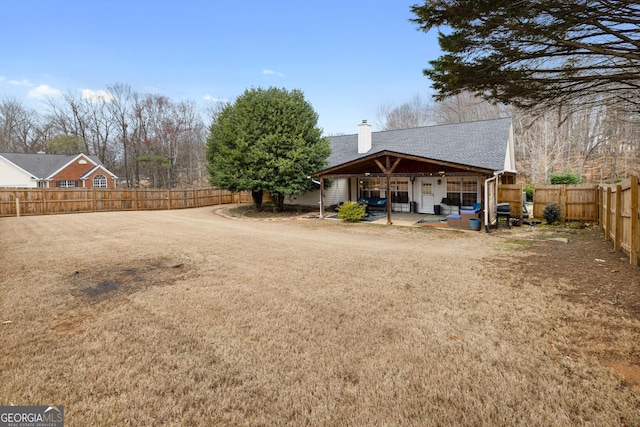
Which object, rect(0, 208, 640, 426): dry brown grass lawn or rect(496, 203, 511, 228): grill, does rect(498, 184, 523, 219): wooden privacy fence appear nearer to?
rect(496, 203, 511, 228): grill

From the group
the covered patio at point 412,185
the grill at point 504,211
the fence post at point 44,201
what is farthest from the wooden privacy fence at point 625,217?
the fence post at point 44,201

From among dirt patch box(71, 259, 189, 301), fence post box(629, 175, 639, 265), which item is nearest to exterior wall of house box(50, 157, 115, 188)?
dirt patch box(71, 259, 189, 301)

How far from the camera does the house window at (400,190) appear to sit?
1783 centimetres

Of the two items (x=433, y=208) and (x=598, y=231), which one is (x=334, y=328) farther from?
(x=433, y=208)

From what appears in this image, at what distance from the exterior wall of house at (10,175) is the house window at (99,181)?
16.3 feet

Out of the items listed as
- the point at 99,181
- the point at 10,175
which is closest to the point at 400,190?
the point at 99,181

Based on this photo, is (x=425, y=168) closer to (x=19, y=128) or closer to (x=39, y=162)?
(x=39, y=162)

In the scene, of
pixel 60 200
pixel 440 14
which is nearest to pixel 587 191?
pixel 440 14

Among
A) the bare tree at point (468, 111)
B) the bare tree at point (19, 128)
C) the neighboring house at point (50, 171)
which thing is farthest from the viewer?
the bare tree at point (19, 128)

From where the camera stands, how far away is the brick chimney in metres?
19.6

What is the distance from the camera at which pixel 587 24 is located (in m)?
4.37

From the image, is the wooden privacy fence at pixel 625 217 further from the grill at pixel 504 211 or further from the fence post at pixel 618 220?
the grill at pixel 504 211

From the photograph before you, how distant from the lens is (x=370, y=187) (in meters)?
18.9

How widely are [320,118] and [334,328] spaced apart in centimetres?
1616
